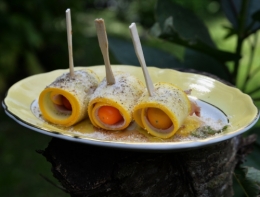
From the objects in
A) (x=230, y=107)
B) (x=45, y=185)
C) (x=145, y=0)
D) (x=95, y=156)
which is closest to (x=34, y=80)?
(x=95, y=156)

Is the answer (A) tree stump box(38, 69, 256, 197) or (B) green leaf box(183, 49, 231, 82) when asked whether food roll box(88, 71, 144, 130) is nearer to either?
(A) tree stump box(38, 69, 256, 197)

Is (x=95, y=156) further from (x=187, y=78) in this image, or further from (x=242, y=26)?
(x=242, y=26)

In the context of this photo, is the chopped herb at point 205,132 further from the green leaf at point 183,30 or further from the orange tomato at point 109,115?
the green leaf at point 183,30

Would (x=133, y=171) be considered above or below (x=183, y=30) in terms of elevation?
below

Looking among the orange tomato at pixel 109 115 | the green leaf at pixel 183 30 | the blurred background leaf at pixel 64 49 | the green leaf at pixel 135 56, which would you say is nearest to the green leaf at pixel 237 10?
the blurred background leaf at pixel 64 49

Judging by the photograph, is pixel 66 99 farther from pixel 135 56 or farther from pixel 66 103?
pixel 135 56

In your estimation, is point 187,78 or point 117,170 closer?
point 117,170

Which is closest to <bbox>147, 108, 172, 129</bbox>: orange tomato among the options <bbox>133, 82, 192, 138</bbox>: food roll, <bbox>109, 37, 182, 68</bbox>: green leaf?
<bbox>133, 82, 192, 138</bbox>: food roll

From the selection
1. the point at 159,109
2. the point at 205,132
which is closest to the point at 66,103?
the point at 159,109
